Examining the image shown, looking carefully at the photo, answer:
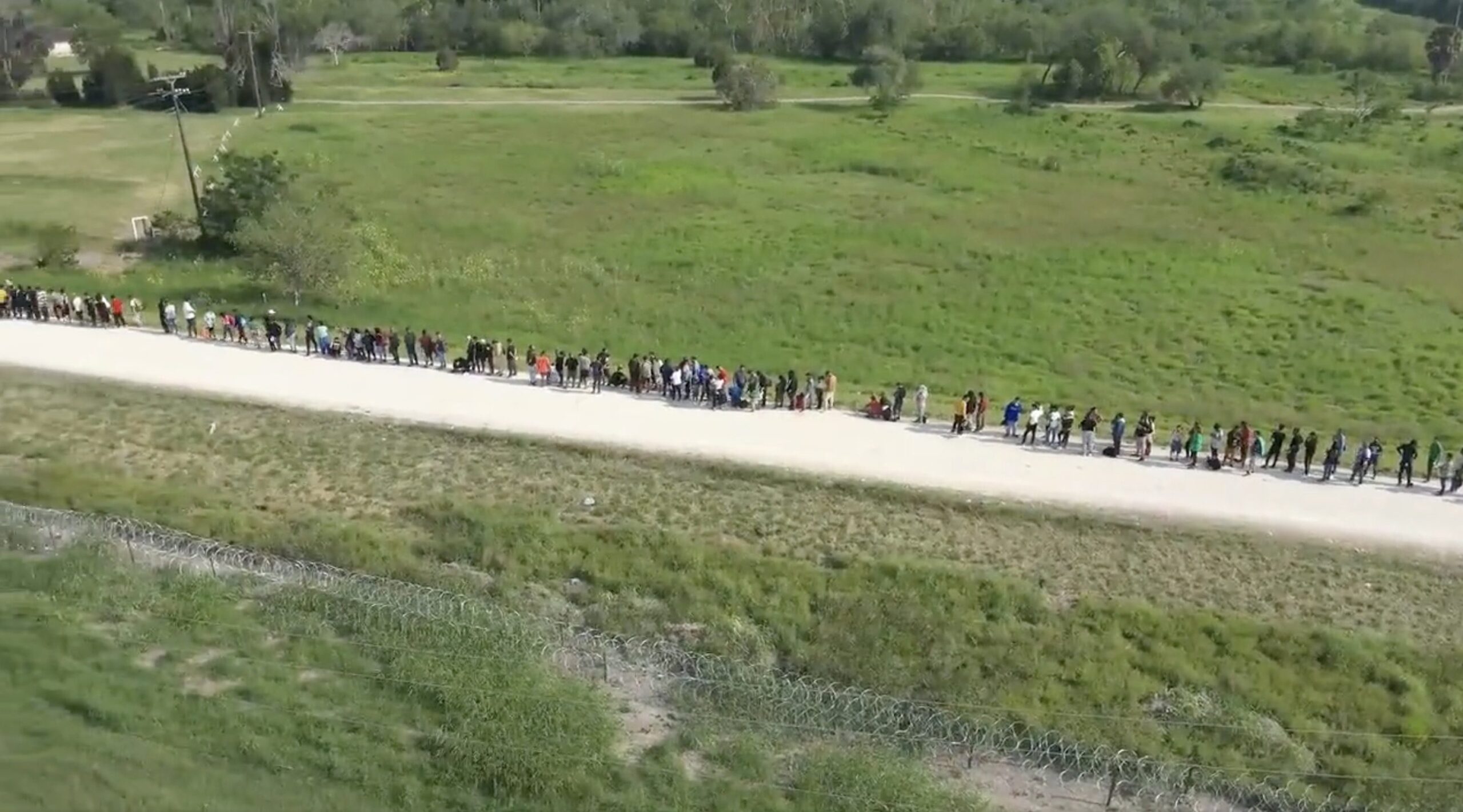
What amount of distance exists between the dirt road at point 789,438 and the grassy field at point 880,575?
68cm

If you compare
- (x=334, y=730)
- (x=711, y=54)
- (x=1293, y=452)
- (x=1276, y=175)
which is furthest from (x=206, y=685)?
(x=711, y=54)

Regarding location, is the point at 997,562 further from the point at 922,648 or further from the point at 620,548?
the point at 620,548

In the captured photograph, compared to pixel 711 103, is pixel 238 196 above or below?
below

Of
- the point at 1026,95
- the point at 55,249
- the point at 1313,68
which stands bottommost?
the point at 55,249

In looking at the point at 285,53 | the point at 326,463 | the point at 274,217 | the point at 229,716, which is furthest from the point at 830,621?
the point at 285,53

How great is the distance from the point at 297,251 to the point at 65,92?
45.3 meters

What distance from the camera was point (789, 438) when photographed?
23422 mm

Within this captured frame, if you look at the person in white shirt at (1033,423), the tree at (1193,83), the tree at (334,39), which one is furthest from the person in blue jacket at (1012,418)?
the tree at (334,39)

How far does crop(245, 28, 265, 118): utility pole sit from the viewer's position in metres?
62.1

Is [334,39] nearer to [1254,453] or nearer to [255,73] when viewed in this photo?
[255,73]

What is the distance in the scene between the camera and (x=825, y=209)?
4591 cm

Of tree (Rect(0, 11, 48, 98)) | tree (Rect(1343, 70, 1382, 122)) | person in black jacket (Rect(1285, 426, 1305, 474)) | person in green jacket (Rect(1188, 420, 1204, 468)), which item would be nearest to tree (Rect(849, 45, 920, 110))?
tree (Rect(1343, 70, 1382, 122))

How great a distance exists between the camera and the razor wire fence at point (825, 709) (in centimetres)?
1538

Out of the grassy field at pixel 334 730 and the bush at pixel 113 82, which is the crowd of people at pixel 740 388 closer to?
the grassy field at pixel 334 730
